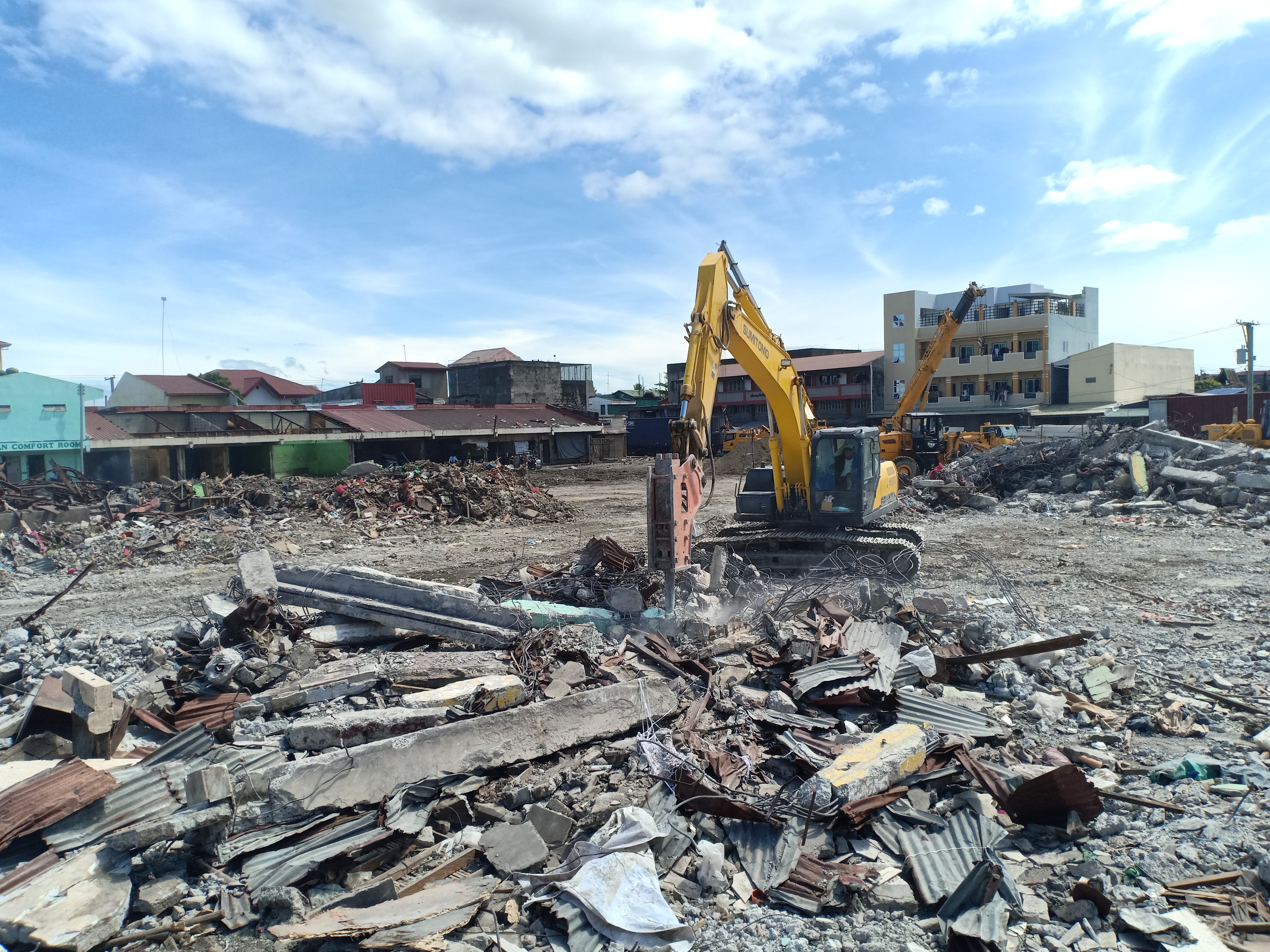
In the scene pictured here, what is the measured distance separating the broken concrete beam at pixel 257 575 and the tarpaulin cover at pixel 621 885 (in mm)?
5201

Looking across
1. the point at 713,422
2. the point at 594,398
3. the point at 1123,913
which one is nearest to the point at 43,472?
the point at 1123,913

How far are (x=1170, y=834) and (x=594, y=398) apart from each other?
60.8 metres

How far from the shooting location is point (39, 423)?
71.2 feet

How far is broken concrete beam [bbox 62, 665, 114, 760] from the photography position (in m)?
5.50

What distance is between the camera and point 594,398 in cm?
6412

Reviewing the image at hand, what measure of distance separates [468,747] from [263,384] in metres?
53.2

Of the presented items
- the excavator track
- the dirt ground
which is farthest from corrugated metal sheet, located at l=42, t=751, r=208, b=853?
the excavator track

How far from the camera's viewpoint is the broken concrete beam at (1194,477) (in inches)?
723

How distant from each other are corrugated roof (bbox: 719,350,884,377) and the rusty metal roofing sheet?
4622 centimetres

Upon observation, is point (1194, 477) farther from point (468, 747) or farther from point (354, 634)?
point (468, 747)

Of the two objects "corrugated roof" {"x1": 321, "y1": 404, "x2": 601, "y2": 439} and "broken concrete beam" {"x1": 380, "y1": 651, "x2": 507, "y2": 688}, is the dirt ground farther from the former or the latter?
"corrugated roof" {"x1": 321, "y1": 404, "x2": 601, "y2": 439}

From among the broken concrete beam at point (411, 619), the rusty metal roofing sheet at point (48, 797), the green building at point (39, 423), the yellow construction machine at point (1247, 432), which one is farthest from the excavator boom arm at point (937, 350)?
the green building at point (39, 423)

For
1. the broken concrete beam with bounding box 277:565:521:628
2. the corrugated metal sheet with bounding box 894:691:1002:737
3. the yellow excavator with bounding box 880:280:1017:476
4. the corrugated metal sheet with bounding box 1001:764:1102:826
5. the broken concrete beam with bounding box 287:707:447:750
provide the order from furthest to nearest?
the yellow excavator with bounding box 880:280:1017:476 < the broken concrete beam with bounding box 277:565:521:628 < the corrugated metal sheet with bounding box 894:691:1002:737 < the broken concrete beam with bounding box 287:707:447:750 < the corrugated metal sheet with bounding box 1001:764:1102:826

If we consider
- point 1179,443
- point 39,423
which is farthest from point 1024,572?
point 39,423
